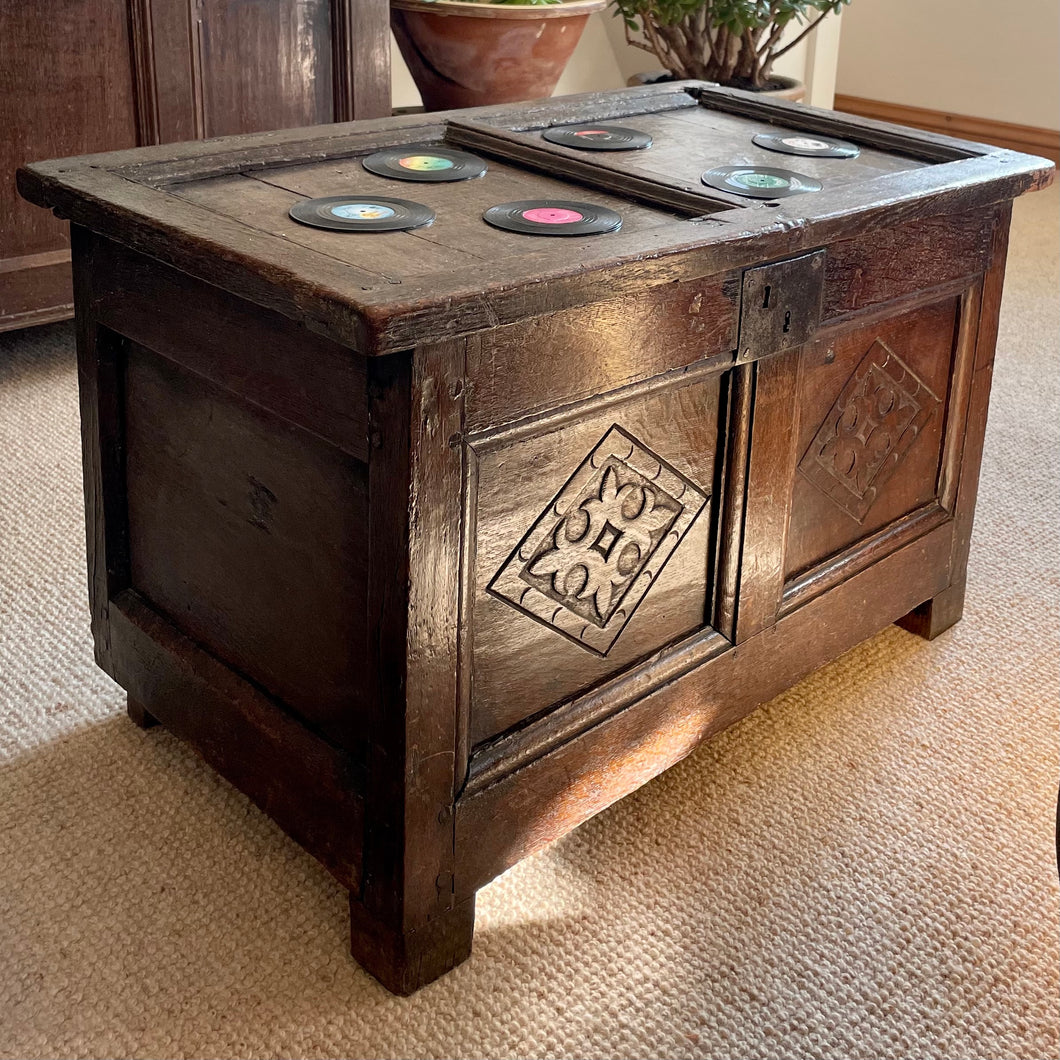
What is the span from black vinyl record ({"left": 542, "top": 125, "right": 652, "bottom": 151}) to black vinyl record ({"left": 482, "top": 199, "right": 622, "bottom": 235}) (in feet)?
0.87

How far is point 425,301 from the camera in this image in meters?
0.96

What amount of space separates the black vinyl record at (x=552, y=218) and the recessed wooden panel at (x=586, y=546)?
0.54ft

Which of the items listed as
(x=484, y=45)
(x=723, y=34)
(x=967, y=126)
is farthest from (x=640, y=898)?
(x=967, y=126)

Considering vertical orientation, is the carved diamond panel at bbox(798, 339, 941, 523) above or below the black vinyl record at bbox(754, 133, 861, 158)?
below

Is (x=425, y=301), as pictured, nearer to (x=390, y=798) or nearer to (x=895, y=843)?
(x=390, y=798)

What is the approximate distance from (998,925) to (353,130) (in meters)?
1.08

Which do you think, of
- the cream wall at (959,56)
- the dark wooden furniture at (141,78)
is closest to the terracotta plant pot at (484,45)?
the dark wooden furniture at (141,78)

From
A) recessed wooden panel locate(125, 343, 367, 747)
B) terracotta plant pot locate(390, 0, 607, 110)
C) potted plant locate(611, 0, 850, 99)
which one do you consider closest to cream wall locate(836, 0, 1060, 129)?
potted plant locate(611, 0, 850, 99)

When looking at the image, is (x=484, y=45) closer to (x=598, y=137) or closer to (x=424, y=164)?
(x=598, y=137)

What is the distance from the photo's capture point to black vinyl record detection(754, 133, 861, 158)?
1582mm

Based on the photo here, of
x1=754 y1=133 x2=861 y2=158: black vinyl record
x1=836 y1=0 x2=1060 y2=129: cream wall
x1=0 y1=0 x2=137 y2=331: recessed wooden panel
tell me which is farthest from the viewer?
x1=836 y1=0 x2=1060 y2=129: cream wall

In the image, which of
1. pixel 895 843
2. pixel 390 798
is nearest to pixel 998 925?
pixel 895 843

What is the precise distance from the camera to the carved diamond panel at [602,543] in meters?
1.17

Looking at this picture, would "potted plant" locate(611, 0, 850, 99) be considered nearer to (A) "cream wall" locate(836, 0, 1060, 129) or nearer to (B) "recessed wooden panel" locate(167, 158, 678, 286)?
(A) "cream wall" locate(836, 0, 1060, 129)
